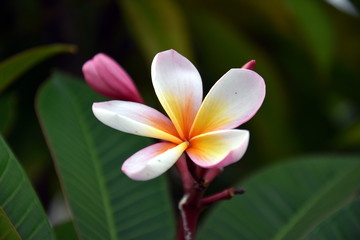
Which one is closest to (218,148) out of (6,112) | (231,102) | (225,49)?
(231,102)

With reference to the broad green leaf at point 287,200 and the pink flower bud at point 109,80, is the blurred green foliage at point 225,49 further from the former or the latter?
the pink flower bud at point 109,80

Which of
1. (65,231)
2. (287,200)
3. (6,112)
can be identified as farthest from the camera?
(6,112)

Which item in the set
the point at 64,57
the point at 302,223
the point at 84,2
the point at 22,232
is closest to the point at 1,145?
the point at 22,232

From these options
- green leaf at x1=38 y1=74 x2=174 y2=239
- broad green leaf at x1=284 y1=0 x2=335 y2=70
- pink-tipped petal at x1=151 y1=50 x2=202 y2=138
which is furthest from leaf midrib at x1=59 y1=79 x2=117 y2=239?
broad green leaf at x1=284 y1=0 x2=335 y2=70

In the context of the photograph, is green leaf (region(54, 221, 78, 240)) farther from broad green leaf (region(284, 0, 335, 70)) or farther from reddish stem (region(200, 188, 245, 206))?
broad green leaf (region(284, 0, 335, 70))

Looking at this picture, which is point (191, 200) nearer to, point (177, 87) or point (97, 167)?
point (177, 87)

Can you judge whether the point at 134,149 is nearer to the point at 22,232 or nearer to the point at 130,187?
the point at 130,187
